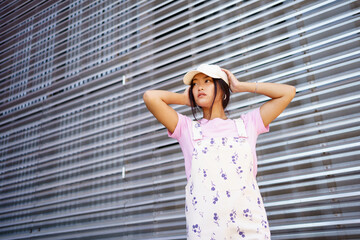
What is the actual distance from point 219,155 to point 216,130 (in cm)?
12

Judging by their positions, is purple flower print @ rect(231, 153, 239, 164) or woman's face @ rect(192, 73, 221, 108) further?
woman's face @ rect(192, 73, 221, 108)

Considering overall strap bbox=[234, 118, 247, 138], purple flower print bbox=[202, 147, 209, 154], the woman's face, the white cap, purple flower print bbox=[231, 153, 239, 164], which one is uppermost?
the white cap

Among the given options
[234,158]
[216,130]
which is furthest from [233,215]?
[216,130]

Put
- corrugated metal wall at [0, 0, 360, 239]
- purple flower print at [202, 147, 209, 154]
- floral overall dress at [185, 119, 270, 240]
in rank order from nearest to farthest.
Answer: floral overall dress at [185, 119, 270, 240]
purple flower print at [202, 147, 209, 154]
corrugated metal wall at [0, 0, 360, 239]

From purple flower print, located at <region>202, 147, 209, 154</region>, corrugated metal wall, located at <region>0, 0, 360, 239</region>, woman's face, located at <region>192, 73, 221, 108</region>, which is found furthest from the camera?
corrugated metal wall, located at <region>0, 0, 360, 239</region>

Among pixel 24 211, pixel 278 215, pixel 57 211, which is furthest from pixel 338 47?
pixel 24 211

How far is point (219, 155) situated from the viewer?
1.27m

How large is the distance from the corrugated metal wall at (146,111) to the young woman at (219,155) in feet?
1.51

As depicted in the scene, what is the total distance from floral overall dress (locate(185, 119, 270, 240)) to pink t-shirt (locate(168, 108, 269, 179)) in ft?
0.12

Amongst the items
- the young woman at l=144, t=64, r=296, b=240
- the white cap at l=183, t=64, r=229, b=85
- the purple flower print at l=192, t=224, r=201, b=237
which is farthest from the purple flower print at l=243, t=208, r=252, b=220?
the white cap at l=183, t=64, r=229, b=85

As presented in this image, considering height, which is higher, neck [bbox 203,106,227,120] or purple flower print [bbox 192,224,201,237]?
neck [bbox 203,106,227,120]

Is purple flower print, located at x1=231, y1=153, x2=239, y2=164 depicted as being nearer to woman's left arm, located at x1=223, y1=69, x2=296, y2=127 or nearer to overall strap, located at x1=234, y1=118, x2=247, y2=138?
overall strap, located at x1=234, y1=118, x2=247, y2=138

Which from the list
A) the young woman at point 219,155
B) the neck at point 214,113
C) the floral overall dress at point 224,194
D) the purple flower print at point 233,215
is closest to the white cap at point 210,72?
the young woman at point 219,155

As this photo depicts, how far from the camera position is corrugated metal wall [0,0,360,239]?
1670mm
